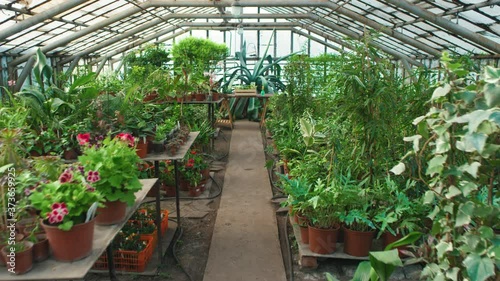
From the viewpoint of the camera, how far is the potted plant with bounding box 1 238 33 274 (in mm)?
1498

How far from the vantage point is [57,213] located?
1.61m

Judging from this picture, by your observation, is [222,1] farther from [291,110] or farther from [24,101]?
[24,101]

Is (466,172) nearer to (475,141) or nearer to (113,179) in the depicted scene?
(475,141)

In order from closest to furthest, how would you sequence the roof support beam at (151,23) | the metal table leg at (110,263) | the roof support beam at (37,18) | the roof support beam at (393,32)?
the metal table leg at (110,263)
the roof support beam at (37,18)
the roof support beam at (393,32)
the roof support beam at (151,23)

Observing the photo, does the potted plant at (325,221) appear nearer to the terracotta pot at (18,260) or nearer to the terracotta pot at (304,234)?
the terracotta pot at (304,234)

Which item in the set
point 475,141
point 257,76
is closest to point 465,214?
point 475,141

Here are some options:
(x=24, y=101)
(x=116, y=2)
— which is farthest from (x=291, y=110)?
(x=116, y=2)

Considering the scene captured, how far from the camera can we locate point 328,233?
9.63 ft

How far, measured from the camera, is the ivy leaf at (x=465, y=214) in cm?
127

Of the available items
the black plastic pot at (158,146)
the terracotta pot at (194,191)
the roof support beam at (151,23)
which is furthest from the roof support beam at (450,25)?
the black plastic pot at (158,146)

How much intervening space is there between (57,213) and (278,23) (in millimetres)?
12506

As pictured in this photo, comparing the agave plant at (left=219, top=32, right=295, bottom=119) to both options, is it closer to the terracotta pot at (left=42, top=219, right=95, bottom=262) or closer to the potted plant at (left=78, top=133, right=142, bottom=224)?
the potted plant at (left=78, top=133, right=142, bottom=224)

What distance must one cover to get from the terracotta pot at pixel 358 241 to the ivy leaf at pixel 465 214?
1.63 meters

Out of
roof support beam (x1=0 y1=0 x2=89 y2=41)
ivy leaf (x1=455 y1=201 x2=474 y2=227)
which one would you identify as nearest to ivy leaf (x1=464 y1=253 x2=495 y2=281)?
ivy leaf (x1=455 y1=201 x2=474 y2=227)
